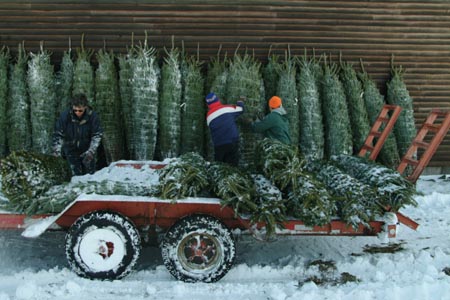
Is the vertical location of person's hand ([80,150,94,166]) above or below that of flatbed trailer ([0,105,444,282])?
above

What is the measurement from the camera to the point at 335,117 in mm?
8266

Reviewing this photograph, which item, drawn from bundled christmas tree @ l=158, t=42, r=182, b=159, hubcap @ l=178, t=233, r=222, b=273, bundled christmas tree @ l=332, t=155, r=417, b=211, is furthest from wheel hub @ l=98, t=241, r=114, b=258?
bundled christmas tree @ l=158, t=42, r=182, b=159

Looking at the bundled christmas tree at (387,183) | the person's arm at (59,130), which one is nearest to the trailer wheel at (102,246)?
the person's arm at (59,130)

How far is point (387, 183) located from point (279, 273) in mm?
1386

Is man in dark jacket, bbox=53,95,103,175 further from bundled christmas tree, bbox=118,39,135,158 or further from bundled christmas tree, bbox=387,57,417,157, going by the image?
bundled christmas tree, bbox=387,57,417,157

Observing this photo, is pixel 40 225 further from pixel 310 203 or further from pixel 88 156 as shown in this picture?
pixel 310 203

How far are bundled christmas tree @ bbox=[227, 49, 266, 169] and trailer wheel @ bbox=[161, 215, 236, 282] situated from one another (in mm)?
3256

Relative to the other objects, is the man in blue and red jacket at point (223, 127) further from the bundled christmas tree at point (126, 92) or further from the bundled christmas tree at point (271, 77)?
the bundled christmas tree at point (126, 92)

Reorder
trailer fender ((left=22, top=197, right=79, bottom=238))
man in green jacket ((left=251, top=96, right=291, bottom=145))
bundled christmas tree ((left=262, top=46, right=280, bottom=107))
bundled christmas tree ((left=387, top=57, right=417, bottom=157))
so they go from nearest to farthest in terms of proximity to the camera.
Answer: trailer fender ((left=22, top=197, right=79, bottom=238))
man in green jacket ((left=251, top=96, right=291, bottom=145))
bundled christmas tree ((left=262, top=46, right=280, bottom=107))
bundled christmas tree ((left=387, top=57, right=417, bottom=157))

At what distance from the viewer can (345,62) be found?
8.80 metres

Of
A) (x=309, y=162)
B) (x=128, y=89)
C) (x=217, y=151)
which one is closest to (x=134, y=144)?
(x=128, y=89)

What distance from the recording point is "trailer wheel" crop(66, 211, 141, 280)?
4617 millimetres

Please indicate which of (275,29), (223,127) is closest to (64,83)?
(223,127)

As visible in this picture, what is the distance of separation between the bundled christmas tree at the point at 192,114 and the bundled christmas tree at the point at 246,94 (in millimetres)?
506
